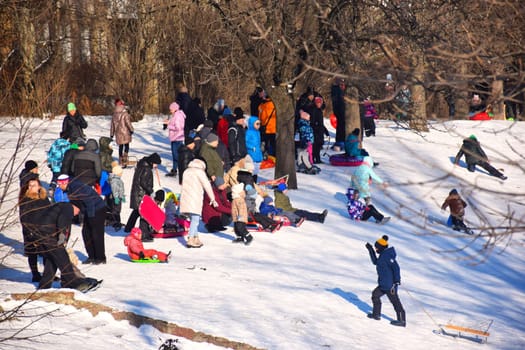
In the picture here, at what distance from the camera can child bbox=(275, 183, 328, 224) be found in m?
17.3

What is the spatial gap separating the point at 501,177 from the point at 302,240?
347 inches

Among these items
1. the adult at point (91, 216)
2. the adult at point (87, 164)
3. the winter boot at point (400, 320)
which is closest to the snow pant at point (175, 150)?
the adult at point (87, 164)

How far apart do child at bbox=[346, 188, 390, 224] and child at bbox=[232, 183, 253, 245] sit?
3.18 meters

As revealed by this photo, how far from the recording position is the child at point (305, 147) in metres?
21.1

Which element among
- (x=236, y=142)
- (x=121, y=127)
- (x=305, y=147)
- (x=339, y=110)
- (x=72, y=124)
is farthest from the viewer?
(x=339, y=110)

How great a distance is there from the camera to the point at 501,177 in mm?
23172

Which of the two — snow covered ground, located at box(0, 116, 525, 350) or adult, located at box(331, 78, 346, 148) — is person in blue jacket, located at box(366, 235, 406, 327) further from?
adult, located at box(331, 78, 346, 148)

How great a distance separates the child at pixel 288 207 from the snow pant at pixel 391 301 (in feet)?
16.3

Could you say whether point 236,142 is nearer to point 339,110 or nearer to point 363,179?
point 363,179

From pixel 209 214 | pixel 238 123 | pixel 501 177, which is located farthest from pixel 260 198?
pixel 501 177

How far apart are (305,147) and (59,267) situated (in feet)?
34.4

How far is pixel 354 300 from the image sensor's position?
1330 cm

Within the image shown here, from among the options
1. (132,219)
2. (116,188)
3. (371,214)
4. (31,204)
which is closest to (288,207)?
(371,214)

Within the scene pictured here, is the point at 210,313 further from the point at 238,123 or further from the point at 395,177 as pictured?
the point at 395,177
